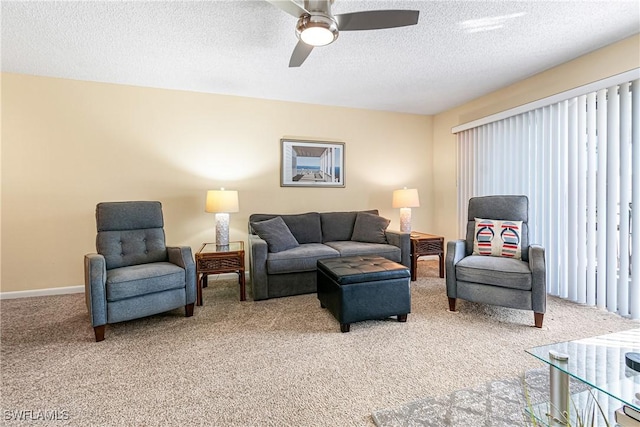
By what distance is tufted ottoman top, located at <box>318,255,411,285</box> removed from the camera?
223 cm

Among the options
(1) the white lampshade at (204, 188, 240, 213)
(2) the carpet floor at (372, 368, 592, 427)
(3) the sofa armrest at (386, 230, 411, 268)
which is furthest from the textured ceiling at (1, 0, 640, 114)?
(2) the carpet floor at (372, 368, 592, 427)

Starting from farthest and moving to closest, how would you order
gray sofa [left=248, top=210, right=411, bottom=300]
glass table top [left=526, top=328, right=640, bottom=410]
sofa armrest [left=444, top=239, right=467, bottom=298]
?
gray sofa [left=248, top=210, right=411, bottom=300], sofa armrest [left=444, top=239, right=467, bottom=298], glass table top [left=526, top=328, right=640, bottom=410]

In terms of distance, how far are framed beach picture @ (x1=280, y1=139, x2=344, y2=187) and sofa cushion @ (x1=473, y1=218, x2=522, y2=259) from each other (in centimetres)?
200

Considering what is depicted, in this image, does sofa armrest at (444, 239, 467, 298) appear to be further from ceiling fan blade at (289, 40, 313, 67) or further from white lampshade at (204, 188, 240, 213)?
white lampshade at (204, 188, 240, 213)

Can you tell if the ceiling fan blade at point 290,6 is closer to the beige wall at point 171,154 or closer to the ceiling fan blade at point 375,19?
the ceiling fan blade at point 375,19

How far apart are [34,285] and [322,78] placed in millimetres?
3949

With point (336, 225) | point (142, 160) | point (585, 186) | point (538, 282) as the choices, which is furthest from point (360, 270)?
point (142, 160)

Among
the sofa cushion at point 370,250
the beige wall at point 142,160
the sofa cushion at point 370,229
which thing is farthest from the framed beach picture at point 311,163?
the sofa cushion at point 370,250

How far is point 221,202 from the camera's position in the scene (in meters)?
3.16

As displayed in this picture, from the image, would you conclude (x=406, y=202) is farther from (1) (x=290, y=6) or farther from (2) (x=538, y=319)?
(1) (x=290, y=6)

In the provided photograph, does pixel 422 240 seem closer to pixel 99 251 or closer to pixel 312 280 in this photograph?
pixel 312 280

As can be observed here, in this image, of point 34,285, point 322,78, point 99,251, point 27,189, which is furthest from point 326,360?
point 27,189

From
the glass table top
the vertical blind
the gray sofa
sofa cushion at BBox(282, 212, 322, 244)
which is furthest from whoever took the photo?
sofa cushion at BBox(282, 212, 322, 244)

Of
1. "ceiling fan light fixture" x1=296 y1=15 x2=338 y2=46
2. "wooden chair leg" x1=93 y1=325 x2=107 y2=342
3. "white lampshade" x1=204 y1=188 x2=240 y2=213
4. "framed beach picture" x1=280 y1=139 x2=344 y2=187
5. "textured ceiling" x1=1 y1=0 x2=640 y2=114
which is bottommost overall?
"wooden chair leg" x1=93 y1=325 x2=107 y2=342
